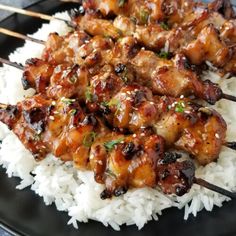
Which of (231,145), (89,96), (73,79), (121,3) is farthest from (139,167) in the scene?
(121,3)

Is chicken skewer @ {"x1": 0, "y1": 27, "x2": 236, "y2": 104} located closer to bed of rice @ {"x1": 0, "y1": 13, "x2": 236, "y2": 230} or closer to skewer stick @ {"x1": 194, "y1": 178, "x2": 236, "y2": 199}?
bed of rice @ {"x1": 0, "y1": 13, "x2": 236, "y2": 230}

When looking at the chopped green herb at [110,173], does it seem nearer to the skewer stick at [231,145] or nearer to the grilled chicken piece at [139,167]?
the grilled chicken piece at [139,167]

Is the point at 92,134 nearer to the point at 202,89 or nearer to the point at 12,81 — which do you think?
the point at 202,89

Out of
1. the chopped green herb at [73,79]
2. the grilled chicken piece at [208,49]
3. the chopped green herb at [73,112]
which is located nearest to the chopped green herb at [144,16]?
the grilled chicken piece at [208,49]

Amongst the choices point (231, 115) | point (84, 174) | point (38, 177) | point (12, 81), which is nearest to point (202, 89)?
point (231, 115)

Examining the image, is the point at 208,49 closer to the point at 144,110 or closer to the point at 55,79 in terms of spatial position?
the point at 144,110

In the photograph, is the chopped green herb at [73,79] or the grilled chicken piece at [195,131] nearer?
the grilled chicken piece at [195,131]

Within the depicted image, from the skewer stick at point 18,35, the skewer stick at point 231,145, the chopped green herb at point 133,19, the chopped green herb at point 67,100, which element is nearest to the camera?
the skewer stick at point 231,145

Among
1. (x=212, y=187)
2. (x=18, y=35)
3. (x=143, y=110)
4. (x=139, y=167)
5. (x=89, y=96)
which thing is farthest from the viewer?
(x=18, y=35)
